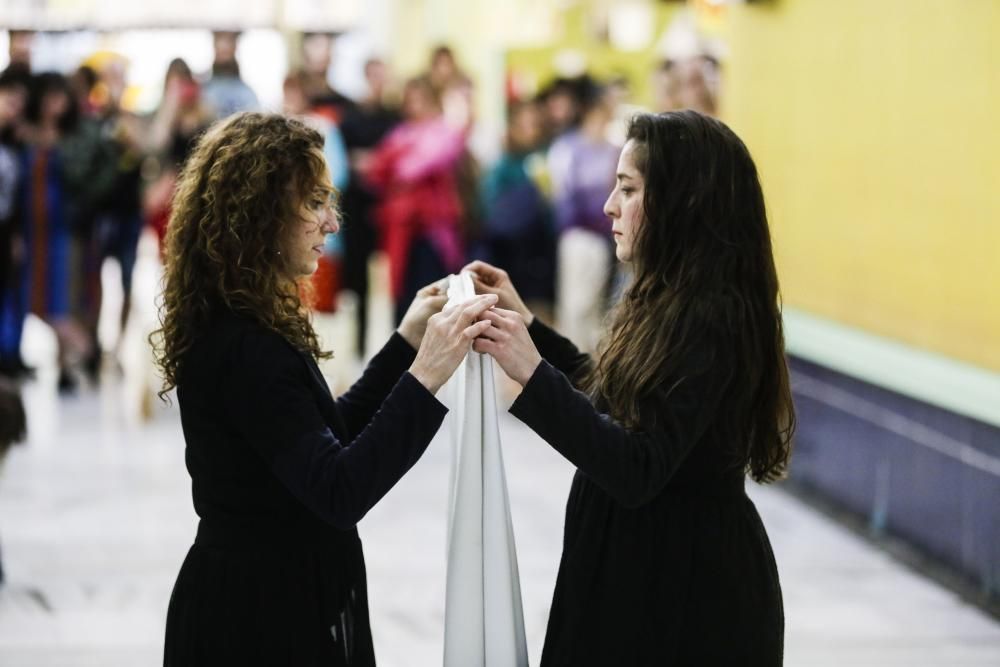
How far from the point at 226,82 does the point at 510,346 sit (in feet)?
26.6

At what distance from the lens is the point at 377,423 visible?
206cm

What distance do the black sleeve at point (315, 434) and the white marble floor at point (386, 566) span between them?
7.22 ft

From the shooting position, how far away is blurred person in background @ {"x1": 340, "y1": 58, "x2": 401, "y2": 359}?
846 centimetres

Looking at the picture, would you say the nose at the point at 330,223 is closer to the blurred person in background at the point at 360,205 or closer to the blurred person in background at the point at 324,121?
the blurred person in background at the point at 324,121

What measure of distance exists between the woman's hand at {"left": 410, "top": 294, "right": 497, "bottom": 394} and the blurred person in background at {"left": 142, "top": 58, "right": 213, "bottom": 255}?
632cm

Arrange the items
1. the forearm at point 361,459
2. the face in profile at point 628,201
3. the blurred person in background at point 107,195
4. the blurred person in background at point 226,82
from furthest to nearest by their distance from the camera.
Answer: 1. the blurred person in background at point 226,82
2. the blurred person in background at point 107,195
3. the face in profile at point 628,201
4. the forearm at point 361,459

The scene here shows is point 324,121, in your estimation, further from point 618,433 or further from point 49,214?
point 618,433

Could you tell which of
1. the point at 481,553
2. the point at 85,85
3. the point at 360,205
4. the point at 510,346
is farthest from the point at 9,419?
the point at 85,85

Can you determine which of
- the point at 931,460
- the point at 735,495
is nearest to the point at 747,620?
the point at 735,495

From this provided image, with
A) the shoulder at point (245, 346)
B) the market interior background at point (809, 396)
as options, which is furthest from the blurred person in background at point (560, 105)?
the shoulder at point (245, 346)

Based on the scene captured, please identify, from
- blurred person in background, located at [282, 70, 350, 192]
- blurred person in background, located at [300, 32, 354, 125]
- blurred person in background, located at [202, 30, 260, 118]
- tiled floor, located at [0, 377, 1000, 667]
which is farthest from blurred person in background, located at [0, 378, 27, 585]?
blurred person in background, located at [202, 30, 260, 118]

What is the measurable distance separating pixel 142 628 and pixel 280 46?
8.26 m

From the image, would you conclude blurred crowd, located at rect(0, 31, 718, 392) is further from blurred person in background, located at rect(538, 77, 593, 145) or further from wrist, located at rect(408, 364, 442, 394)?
wrist, located at rect(408, 364, 442, 394)

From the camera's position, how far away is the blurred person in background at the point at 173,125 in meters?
8.32
